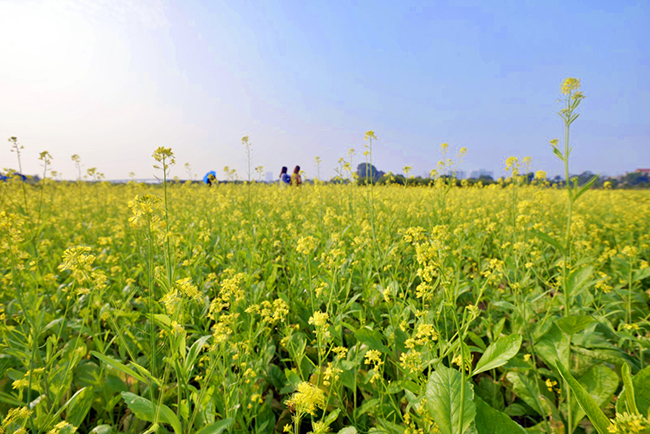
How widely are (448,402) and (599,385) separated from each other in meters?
0.99

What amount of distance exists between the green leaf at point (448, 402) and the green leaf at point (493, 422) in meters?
0.10

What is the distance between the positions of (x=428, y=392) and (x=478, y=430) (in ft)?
0.81

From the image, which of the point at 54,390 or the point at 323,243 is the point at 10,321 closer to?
the point at 54,390

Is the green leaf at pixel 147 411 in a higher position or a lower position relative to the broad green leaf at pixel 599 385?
higher

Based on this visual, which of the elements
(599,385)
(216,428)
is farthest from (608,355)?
(216,428)

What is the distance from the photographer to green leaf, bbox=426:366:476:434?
40.2 inches

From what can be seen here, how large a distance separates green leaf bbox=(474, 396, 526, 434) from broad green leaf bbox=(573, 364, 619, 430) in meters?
0.56

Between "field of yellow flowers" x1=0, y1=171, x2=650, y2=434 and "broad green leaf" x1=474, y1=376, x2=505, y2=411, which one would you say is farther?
"broad green leaf" x1=474, y1=376, x2=505, y2=411

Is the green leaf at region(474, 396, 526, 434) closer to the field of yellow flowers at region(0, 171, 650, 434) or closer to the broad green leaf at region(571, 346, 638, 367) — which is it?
the field of yellow flowers at region(0, 171, 650, 434)

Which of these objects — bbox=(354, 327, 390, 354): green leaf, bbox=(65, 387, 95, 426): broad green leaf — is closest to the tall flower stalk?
bbox=(354, 327, 390, 354): green leaf

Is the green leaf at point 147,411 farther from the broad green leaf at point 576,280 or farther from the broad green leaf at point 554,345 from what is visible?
the broad green leaf at point 576,280

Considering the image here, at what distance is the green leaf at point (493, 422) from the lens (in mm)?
1104

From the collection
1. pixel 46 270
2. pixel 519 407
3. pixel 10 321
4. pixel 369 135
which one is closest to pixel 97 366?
pixel 10 321

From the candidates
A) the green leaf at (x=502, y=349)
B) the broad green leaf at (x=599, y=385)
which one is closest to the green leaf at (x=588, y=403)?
the green leaf at (x=502, y=349)
